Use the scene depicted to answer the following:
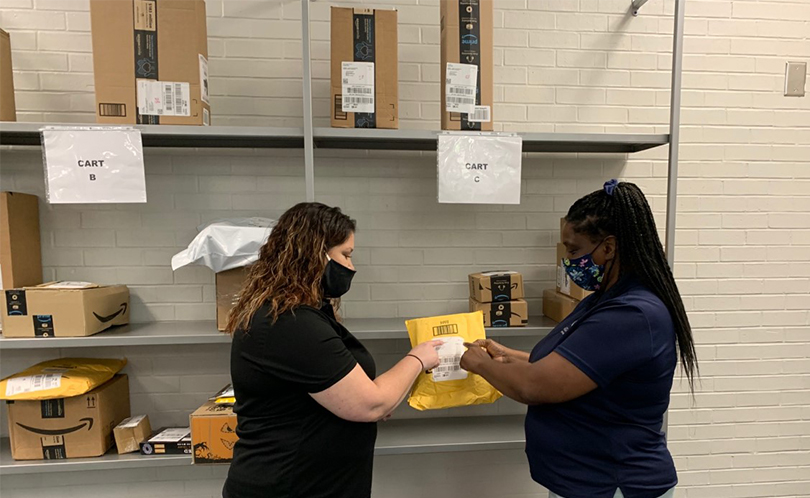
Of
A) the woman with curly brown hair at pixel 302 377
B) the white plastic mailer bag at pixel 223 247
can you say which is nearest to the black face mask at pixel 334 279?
the woman with curly brown hair at pixel 302 377

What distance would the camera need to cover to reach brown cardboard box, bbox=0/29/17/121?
1675mm

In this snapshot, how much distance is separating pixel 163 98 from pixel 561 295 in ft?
5.93

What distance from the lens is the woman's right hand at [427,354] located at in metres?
1.48

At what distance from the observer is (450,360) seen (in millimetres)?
1618

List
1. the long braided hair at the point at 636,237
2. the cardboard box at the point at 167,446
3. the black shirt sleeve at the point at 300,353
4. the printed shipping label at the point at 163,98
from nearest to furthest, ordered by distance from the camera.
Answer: the black shirt sleeve at the point at 300,353, the long braided hair at the point at 636,237, the printed shipping label at the point at 163,98, the cardboard box at the point at 167,446

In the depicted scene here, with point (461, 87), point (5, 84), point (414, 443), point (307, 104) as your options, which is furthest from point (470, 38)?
point (5, 84)

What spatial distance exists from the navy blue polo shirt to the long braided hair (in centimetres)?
4

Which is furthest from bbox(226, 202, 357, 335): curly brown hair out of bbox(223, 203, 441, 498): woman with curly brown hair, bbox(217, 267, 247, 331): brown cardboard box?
bbox(217, 267, 247, 331): brown cardboard box

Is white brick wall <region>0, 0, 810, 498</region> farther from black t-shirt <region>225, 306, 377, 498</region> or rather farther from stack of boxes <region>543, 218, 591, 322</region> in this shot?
black t-shirt <region>225, 306, 377, 498</region>

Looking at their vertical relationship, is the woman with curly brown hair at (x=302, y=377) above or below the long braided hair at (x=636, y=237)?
below

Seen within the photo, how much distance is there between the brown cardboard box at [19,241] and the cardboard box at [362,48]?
4.49 feet

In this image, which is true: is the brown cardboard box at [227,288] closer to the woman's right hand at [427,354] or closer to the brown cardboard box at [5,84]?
the woman's right hand at [427,354]

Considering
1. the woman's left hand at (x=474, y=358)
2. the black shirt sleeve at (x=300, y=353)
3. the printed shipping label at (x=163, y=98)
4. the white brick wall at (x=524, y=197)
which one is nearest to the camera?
the black shirt sleeve at (x=300, y=353)

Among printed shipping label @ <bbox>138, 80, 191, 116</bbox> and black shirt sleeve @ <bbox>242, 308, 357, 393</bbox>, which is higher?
printed shipping label @ <bbox>138, 80, 191, 116</bbox>
